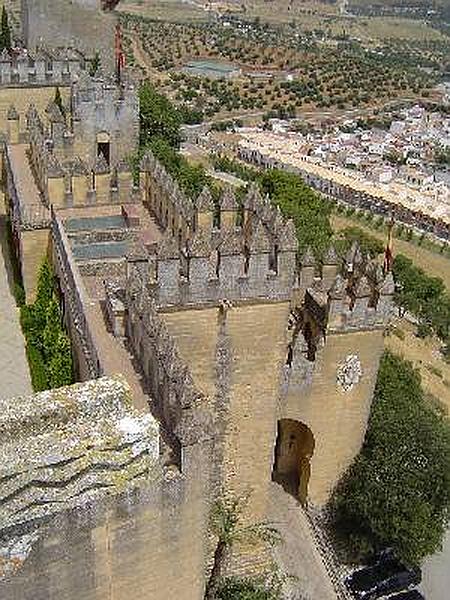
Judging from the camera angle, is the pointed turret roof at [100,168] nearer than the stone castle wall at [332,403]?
No

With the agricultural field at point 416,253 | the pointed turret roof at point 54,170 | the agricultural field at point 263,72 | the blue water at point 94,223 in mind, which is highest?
the pointed turret roof at point 54,170

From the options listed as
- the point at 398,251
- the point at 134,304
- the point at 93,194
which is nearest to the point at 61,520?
the point at 134,304

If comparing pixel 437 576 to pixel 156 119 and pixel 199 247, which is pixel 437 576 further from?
pixel 156 119

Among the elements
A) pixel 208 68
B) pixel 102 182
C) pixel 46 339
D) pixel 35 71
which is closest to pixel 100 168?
pixel 102 182

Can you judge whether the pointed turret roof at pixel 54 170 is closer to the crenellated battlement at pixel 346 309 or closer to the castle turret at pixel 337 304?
the crenellated battlement at pixel 346 309

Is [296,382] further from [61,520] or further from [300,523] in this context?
[61,520]

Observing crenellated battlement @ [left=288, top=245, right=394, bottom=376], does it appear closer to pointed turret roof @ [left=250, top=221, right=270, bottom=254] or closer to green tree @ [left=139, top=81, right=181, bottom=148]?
pointed turret roof @ [left=250, top=221, right=270, bottom=254]

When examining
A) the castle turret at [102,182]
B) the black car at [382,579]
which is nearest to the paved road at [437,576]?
the black car at [382,579]
